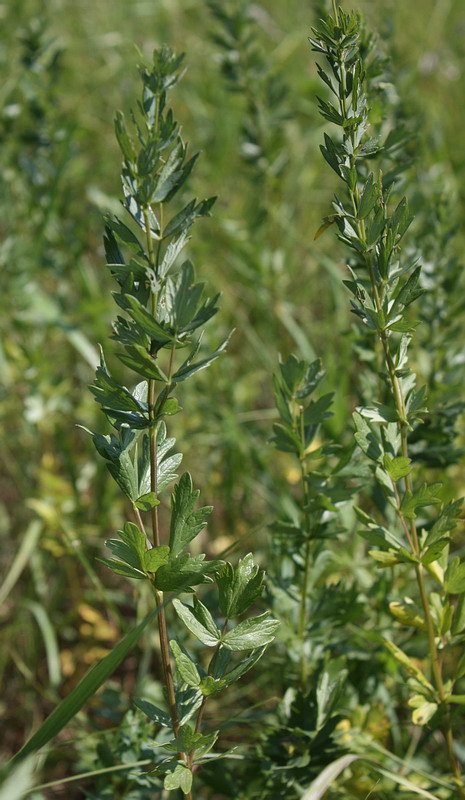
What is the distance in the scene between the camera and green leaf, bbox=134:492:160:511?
0.99 m

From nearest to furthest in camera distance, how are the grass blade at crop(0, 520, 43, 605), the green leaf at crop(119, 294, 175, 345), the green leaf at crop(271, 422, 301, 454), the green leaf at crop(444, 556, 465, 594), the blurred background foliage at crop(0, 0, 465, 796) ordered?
Answer: the green leaf at crop(119, 294, 175, 345) → the green leaf at crop(444, 556, 465, 594) → the green leaf at crop(271, 422, 301, 454) → the blurred background foliage at crop(0, 0, 465, 796) → the grass blade at crop(0, 520, 43, 605)

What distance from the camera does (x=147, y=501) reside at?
997 millimetres

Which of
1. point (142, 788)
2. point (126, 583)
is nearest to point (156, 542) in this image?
point (142, 788)

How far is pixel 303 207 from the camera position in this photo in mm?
3195

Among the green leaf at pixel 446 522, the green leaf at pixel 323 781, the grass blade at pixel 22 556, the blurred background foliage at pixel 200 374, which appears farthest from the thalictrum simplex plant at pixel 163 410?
the grass blade at pixel 22 556

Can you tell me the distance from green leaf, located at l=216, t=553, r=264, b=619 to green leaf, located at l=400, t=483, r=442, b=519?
0.22m

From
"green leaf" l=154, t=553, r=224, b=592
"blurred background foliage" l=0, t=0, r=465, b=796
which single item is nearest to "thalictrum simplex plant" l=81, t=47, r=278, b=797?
"green leaf" l=154, t=553, r=224, b=592

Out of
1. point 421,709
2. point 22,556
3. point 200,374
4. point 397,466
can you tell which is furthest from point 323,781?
point 200,374

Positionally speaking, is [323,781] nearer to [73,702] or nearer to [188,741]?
[188,741]

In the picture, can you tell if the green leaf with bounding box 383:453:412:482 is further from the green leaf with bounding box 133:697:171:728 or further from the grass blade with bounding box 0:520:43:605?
the grass blade with bounding box 0:520:43:605

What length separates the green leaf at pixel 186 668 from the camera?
1032 millimetres

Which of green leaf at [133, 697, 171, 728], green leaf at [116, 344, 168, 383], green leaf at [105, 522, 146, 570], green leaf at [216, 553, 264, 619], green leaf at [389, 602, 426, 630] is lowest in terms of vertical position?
green leaf at [133, 697, 171, 728]

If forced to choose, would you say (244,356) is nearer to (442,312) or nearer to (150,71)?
(442,312)

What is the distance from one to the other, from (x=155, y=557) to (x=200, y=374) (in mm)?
1423
